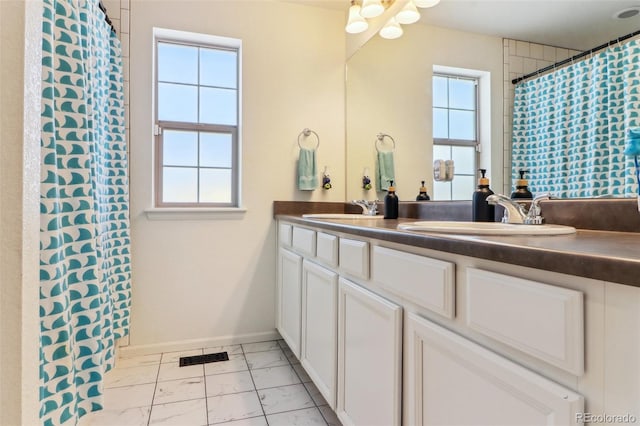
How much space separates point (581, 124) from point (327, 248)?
101 cm

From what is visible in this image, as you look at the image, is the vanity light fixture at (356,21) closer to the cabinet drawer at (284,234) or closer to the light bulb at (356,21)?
the light bulb at (356,21)

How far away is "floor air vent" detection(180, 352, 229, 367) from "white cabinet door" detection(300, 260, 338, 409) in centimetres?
66

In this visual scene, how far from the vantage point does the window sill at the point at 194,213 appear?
2.27 m

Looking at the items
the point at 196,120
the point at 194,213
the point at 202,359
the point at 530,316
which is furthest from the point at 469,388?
the point at 196,120

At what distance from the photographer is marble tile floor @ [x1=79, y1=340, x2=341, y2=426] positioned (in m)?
1.61

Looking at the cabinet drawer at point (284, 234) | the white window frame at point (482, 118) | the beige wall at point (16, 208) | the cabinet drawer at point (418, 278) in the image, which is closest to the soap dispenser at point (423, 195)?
the white window frame at point (482, 118)

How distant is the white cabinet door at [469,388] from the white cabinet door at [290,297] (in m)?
1.05

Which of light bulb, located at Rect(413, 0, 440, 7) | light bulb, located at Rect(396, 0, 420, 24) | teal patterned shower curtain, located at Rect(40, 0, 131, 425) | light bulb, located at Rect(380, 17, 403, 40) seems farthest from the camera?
light bulb, located at Rect(380, 17, 403, 40)

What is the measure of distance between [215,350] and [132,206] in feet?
3.56

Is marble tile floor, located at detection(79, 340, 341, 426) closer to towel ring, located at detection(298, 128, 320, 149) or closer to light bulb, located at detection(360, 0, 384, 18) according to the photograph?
towel ring, located at detection(298, 128, 320, 149)

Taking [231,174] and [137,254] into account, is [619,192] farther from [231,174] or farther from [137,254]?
[137,254]

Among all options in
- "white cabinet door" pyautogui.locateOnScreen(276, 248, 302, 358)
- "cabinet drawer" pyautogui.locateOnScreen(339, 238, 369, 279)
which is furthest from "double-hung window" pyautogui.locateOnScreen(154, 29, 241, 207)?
Answer: "cabinet drawer" pyautogui.locateOnScreen(339, 238, 369, 279)

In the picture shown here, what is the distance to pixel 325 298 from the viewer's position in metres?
1.55

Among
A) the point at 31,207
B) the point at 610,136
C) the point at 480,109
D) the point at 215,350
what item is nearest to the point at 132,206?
the point at 215,350
